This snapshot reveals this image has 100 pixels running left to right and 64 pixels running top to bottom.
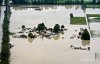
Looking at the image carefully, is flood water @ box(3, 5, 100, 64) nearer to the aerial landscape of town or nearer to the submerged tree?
the aerial landscape of town

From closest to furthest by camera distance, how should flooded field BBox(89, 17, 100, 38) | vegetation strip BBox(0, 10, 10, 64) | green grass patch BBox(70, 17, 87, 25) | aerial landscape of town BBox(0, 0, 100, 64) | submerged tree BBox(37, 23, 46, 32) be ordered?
vegetation strip BBox(0, 10, 10, 64)
aerial landscape of town BBox(0, 0, 100, 64)
flooded field BBox(89, 17, 100, 38)
submerged tree BBox(37, 23, 46, 32)
green grass patch BBox(70, 17, 87, 25)

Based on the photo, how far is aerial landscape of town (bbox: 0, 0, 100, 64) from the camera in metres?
14.8

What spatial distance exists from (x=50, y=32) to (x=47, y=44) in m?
2.19

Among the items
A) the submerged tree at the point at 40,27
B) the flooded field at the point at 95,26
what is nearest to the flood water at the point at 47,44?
the flooded field at the point at 95,26

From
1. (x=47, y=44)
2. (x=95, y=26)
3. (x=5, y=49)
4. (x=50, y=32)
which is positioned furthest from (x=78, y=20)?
(x=5, y=49)

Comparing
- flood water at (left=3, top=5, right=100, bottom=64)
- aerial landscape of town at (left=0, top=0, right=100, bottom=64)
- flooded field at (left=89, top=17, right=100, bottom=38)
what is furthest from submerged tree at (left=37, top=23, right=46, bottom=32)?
flooded field at (left=89, top=17, right=100, bottom=38)

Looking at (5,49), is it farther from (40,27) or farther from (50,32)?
(40,27)

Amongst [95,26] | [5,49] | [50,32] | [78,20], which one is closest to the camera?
[5,49]

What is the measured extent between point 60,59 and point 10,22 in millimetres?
7129

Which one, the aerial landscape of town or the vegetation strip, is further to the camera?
the aerial landscape of town

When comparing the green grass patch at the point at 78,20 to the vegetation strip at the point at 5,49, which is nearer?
the vegetation strip at the point at 5,49

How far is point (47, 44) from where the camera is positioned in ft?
54.8

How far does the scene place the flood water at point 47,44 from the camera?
14.5m

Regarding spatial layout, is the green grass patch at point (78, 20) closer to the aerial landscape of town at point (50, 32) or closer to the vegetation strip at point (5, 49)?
the aerial landscape of town at point (50, 32)
